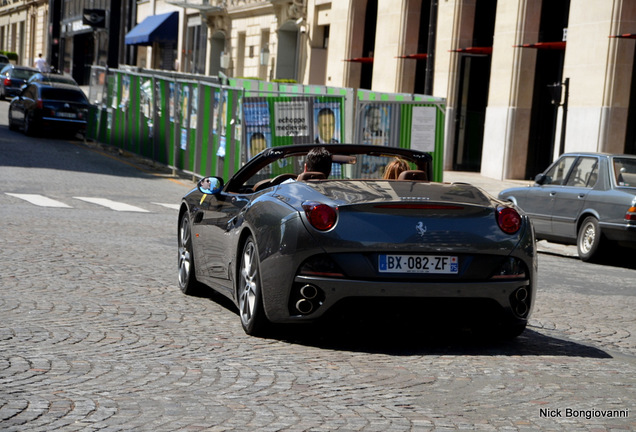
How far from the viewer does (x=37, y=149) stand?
95.2 ft

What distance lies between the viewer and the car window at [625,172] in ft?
49.4

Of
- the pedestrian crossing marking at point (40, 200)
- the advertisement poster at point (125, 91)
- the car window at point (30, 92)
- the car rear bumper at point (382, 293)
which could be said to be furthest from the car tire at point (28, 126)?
the car rear bumper at point (382, 293)

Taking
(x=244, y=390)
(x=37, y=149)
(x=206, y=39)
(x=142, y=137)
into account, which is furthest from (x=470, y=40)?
(x=244, y=390)

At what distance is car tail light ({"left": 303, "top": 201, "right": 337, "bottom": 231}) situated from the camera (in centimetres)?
671

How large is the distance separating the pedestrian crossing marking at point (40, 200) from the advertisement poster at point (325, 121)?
201 inches

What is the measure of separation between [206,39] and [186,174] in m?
28.2

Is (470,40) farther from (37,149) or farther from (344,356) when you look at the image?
(344,356)

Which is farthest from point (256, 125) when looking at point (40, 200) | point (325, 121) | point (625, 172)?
point (625, 172)

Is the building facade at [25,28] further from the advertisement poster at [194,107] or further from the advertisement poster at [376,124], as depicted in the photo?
the advertisement poster at [376,124]

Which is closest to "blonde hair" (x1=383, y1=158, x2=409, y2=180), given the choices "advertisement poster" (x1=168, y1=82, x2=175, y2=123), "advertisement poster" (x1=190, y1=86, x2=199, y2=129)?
"advertisement poster" (x1=190, y1=86, x2=199, y2=129)

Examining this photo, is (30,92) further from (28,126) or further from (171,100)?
(171,100)

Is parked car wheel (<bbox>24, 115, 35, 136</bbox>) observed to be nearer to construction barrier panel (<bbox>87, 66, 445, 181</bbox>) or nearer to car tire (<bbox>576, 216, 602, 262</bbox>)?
construction barrier panel (<bbox>87, 66, 445, 181</bbox>)

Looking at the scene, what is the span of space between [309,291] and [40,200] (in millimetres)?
11752

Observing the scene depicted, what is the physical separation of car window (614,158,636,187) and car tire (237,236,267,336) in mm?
8696
